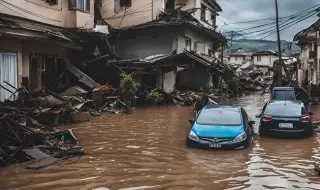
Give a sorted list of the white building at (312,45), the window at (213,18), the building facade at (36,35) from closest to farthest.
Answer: the building facade at (36,35) → the white building at (312,45) → the window at (213,18)

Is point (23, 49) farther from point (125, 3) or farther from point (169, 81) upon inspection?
point (125, 3)

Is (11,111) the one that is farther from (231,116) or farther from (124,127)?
(231,116)

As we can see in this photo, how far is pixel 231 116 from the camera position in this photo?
13039 millimetres

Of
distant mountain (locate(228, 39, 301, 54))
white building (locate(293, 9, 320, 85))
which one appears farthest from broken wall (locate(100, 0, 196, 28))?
distant mountain (locate(228, 39, 301, 54))

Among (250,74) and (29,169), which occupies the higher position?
(250,74)

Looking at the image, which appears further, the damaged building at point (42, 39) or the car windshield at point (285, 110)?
the damaged building at point (42, 39)

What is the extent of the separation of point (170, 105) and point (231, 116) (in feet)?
45.3

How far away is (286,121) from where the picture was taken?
13.9 metres

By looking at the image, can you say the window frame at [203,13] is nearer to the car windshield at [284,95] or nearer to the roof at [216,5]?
the roof at [216,5]

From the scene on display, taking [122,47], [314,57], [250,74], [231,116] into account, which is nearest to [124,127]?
[231,116]

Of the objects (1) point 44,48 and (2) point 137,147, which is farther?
(1) point 44,48

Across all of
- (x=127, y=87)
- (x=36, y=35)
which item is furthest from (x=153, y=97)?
(x=36, y=35)

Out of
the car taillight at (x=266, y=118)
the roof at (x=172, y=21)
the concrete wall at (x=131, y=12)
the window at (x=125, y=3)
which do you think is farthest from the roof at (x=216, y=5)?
the car taillight at (x=266, y=118)

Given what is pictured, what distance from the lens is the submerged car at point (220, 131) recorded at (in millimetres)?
11750
